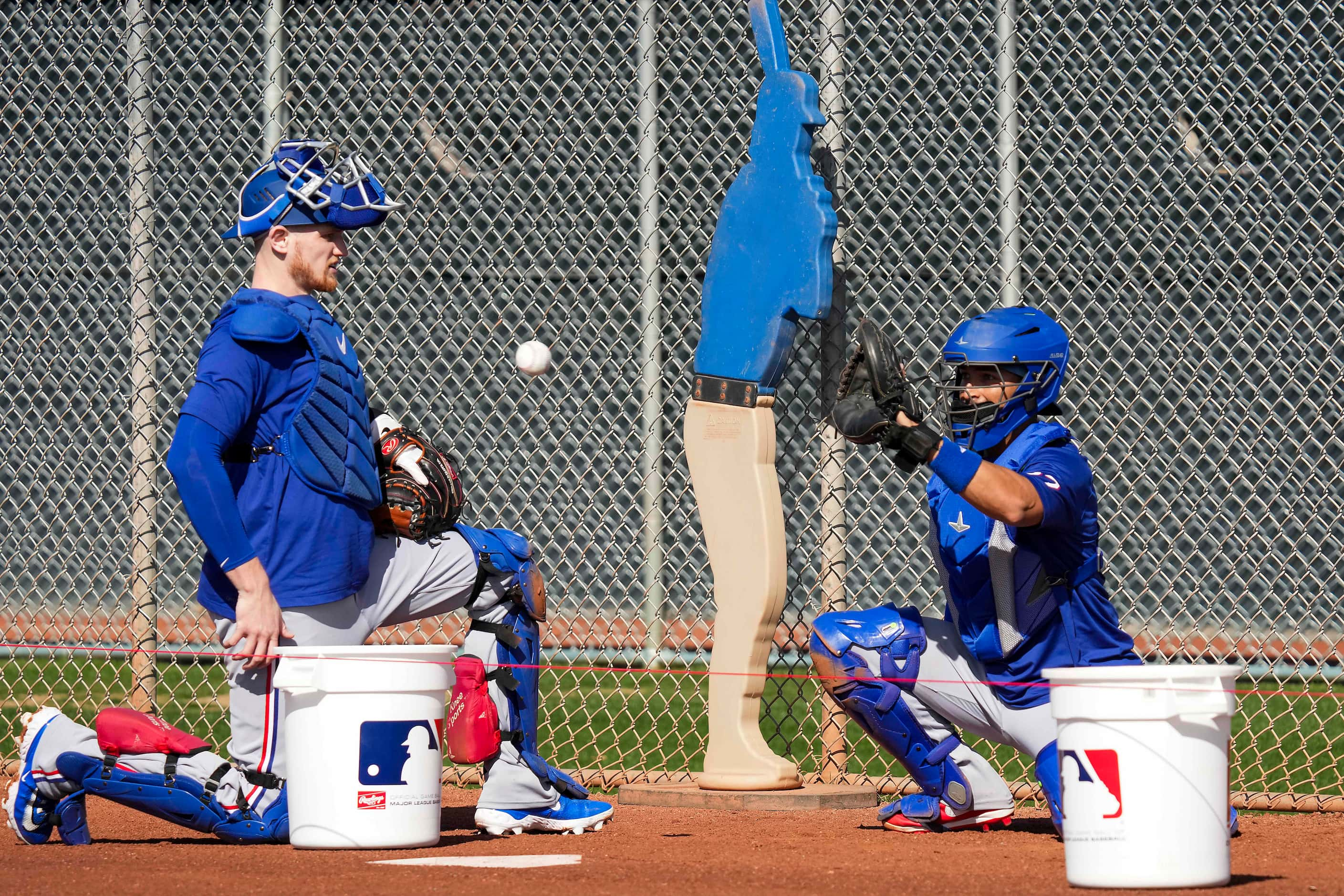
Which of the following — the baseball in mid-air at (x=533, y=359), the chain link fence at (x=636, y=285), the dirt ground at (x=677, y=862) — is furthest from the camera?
the chain link fence at (x=636, y=285)

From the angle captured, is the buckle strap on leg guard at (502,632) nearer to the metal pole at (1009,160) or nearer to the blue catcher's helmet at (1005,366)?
the blue catcher's helmet at (1005,366)

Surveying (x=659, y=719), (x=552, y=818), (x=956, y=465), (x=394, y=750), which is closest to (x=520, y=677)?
(x=552, y=818)

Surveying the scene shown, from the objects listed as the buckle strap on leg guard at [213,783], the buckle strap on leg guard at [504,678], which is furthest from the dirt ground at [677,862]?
the buckle strap on leg guard at [504,678]

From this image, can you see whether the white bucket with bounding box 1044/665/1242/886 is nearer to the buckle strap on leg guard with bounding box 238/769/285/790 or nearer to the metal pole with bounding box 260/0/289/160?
the buckle strap on leg guard with bounding box 238/769/285/790

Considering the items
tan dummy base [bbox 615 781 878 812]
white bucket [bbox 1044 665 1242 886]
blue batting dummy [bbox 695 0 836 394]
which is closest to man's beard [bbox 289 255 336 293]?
blue batting dummy [bbox 695 0 836 394]

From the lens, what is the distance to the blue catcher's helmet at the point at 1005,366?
15.0 ft

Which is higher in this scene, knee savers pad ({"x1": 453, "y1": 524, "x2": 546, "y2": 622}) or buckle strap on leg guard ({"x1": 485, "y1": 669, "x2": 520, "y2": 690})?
knee savers pad ({"x1": 453, "y1": 524, "x2": 546, "y2": 622})

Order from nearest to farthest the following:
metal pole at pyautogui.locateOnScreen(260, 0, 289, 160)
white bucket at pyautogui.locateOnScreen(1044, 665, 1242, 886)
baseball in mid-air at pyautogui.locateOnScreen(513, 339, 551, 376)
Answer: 1. white bucket at pyautogui.locateOnScreen(1044, 665, 1242, 886)
2. baseball in mid-air at pyautogui.locateOnScreen(513, 339, 551, 376)
3. metal pole at pyautogui.locateOnScreen(260, 0, 289, 160)

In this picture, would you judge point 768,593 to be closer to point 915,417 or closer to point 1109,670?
point 915,417

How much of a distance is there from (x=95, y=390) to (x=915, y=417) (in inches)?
239

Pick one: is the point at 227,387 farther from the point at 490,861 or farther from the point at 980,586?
the point at 980,586

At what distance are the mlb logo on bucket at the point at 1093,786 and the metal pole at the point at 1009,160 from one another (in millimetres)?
2393

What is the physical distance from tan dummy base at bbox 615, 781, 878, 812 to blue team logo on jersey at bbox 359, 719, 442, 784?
1.31 meters

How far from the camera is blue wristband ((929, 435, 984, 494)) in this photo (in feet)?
13.4
